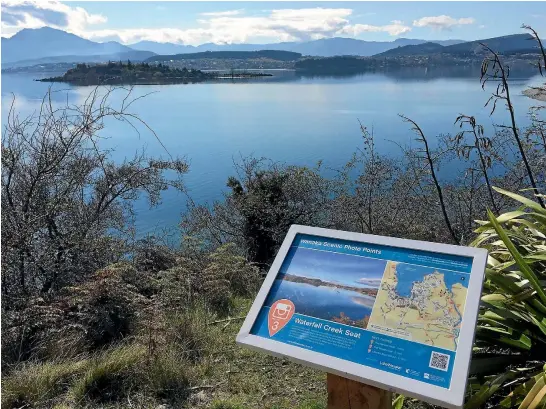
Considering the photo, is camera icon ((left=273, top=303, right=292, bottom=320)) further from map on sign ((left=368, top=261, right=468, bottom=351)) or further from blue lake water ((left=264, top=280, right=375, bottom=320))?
map on sign ((left=368, top=261, right=468, bottom=351))

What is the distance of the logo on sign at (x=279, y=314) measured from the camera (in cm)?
228

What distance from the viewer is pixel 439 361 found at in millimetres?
1918

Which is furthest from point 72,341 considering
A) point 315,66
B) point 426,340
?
point 315,66

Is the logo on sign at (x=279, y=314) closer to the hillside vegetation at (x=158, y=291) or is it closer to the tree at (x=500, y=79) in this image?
the hillside vegetation at (x=158, y=291)

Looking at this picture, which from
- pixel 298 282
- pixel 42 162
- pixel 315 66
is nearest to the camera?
pixel 298 282

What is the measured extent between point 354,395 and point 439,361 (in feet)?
1.46

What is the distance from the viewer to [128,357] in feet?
12.2

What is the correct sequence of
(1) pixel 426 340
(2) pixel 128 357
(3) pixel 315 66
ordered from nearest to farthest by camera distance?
(1) pixel 426 340
(2) pixel 128 357
(3) pixel 315 66

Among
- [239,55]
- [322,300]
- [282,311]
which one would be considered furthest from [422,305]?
[239,55]

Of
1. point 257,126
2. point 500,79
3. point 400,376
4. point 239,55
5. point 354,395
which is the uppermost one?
point 500,79

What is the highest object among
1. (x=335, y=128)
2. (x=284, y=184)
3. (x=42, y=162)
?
(x=42, y=162)

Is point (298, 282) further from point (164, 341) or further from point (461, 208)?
point (461, 208)

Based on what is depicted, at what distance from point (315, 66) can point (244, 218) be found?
308 ft

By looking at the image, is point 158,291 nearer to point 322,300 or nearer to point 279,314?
point 279,314
